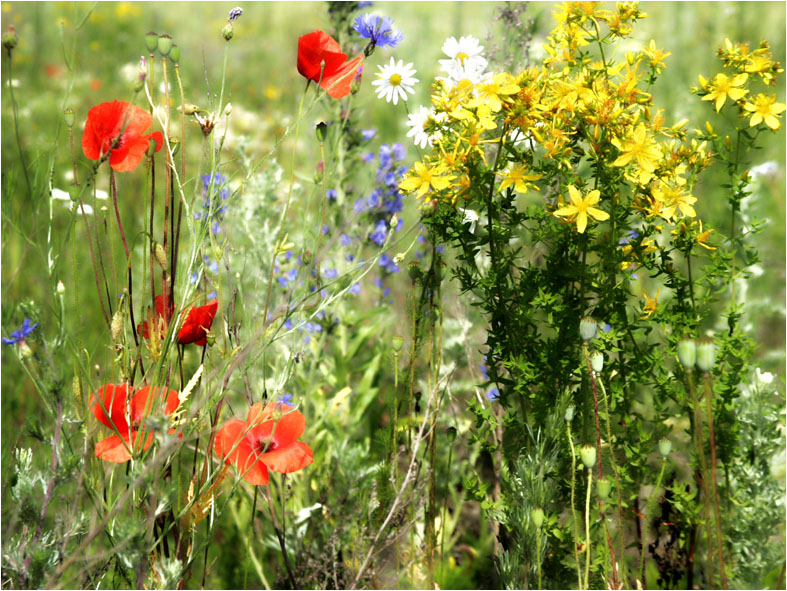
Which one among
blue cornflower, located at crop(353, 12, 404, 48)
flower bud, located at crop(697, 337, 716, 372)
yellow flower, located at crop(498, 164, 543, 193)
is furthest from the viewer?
blue cornflower, located at crop(353, 12, 404, 48)

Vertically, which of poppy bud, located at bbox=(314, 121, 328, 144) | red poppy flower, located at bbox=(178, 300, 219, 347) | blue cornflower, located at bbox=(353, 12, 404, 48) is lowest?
red poppy flower, located at bbox=(178, 300, 219, 347)

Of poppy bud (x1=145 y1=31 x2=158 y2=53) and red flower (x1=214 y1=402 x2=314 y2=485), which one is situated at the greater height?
poppy bud (x1=145 y1=31 x2=158 y2=53)

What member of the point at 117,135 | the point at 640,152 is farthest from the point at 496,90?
the point at 117,135

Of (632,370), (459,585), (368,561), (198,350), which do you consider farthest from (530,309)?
(198,350)

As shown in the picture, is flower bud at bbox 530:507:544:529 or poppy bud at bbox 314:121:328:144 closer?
flower bud at bbox 530:507:544:529

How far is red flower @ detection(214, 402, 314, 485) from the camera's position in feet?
4.41

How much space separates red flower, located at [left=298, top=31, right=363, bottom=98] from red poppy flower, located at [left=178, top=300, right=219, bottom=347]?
475 millimetres

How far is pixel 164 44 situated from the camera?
1.26 m

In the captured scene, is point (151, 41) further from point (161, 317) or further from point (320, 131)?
point (161, 317)

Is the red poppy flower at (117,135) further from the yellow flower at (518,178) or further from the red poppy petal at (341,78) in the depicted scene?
the yellow flower at (518,178)

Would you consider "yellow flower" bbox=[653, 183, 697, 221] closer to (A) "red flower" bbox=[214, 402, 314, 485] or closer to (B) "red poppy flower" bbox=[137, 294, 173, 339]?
(A) "red flower" bbox=[214, 402, 314, 485]

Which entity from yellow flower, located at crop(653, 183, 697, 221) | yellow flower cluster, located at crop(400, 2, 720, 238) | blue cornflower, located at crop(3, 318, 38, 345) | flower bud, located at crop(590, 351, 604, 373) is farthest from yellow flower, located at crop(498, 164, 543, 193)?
blue cornflower, located at crop(3, 318, 38, 345)

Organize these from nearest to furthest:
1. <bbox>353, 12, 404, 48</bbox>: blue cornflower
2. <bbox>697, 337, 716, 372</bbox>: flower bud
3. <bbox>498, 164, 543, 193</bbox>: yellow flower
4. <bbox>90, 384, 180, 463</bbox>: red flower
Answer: <bbox>697, 337, 716, 372</bbox>: flower bud < <bbox>90, 384, 180, 463</bbox>: red flower < <bbox>498, 164, 543, 193</bbox>: yellow flower < <bbox>353, 12, 404, 48</bbox>: blue cornflower

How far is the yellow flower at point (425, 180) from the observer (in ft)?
4.34
